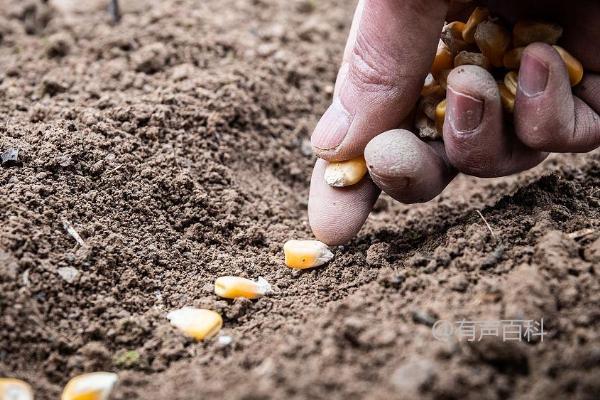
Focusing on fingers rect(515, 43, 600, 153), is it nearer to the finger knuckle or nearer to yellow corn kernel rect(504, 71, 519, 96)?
yellow corn kernel rect(504, 71, 519, 96)

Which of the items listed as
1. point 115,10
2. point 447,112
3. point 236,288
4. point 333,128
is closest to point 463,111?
point 447,112

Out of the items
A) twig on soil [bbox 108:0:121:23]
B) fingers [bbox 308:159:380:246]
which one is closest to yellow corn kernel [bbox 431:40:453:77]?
fingers [bbox 308:159:380:246]

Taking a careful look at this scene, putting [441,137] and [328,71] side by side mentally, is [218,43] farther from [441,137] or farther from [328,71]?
[441,137]

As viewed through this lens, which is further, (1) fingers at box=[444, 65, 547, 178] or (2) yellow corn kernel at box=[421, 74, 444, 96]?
(2) yellow corn kernel at box=[421, 74, 444, 96]

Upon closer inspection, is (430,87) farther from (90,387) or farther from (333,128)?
(90,387)

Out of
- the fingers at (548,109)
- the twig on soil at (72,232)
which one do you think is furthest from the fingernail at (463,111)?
the twig on soil at (72,232)

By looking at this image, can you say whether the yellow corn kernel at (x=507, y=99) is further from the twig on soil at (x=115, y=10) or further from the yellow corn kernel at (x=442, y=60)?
the twig on soil at (x=115, y=10)

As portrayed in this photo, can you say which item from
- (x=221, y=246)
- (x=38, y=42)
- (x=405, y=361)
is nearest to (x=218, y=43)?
(x=38, y=42)
